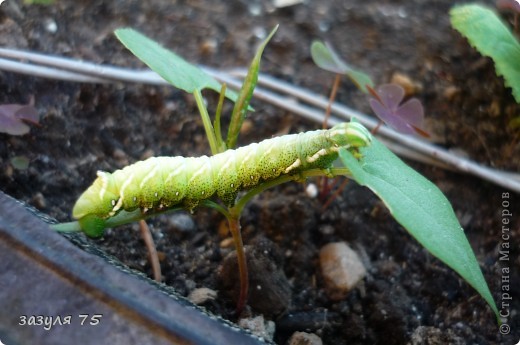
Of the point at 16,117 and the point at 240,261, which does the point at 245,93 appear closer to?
the point at 240,261

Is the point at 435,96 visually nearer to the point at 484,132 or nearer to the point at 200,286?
the point at 484,132

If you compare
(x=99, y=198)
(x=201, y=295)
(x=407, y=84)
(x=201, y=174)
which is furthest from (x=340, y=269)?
(x=407, y=84)

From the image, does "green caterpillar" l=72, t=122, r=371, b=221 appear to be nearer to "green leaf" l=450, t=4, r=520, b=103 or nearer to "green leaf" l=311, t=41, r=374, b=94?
"green leaf" l=311, t=41, r=374, b=94

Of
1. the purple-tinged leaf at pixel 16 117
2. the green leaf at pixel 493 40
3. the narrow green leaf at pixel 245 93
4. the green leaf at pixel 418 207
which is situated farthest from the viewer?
the green leaf at pixel 493 40

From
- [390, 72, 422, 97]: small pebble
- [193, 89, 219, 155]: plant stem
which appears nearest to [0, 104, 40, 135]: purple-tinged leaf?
[193, 89, 219, 155]: plant stem

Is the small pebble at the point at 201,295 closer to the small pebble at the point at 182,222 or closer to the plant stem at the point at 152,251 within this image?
the plant stem at the point at 152,251

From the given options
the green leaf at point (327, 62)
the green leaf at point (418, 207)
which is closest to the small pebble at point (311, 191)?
the green leaf at point (327, 62)
